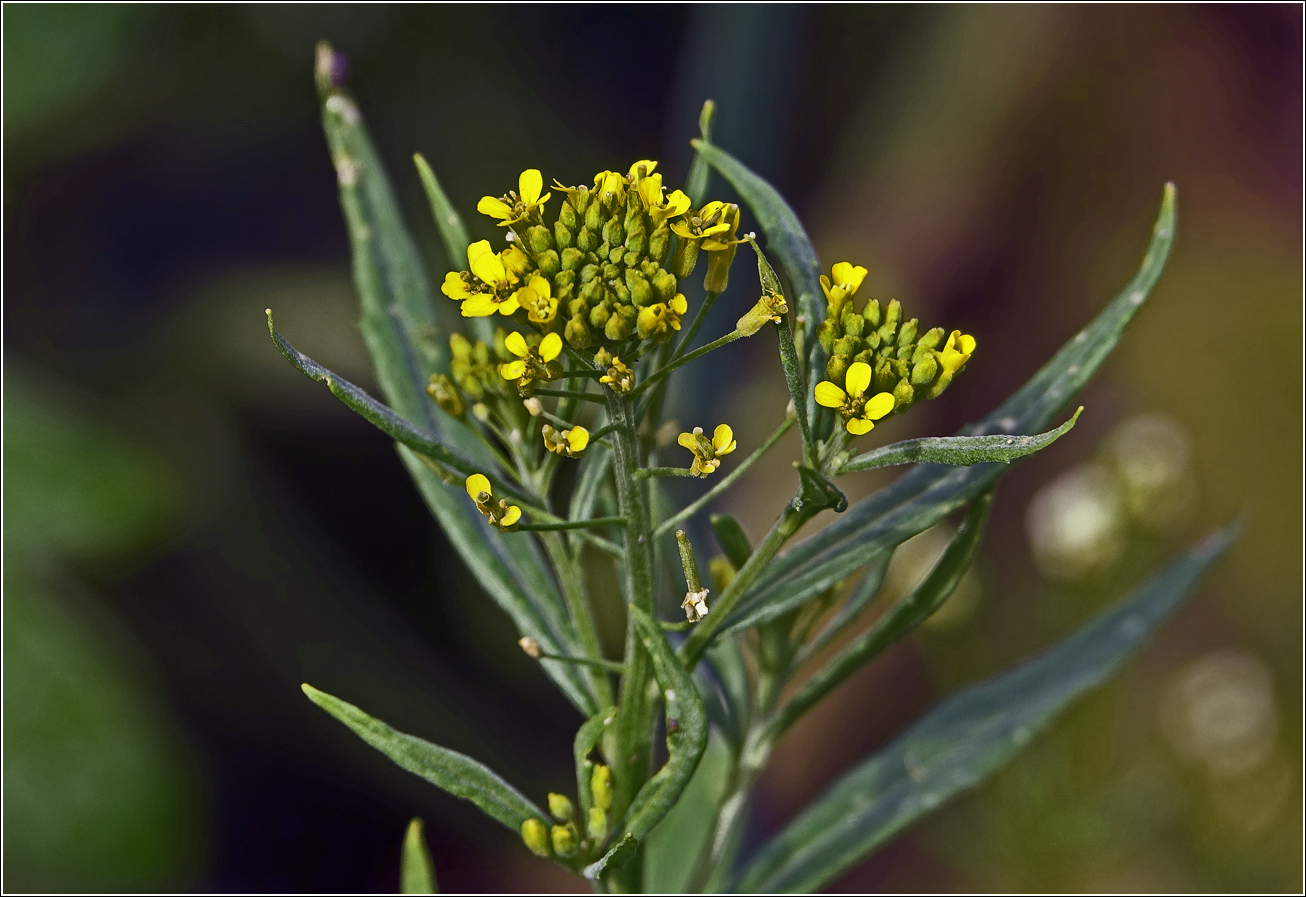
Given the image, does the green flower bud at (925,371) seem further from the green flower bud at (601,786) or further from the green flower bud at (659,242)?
the green flower bud at (601,786)

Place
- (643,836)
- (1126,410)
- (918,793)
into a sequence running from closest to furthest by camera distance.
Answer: (643,836) → (918,793) → (1126,410)

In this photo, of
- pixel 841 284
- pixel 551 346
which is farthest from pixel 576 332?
pixel 841 284

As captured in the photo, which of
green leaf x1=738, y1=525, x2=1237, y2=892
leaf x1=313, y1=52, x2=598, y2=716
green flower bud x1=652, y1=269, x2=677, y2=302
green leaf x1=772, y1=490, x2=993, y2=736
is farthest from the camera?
green leaf x1=738, y1=525, x2=1237, y2=892

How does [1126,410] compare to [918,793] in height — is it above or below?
above

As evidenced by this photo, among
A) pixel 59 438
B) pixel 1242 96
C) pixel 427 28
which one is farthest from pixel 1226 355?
pixel 59 438

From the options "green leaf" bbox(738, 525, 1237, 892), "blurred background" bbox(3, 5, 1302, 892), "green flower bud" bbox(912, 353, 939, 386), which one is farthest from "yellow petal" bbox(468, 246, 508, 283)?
"blurred background" bbox(3, 5, 1302, 892)

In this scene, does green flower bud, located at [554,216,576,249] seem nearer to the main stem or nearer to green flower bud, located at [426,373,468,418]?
the main stem

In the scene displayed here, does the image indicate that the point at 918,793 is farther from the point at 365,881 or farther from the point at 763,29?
the point at 763,29

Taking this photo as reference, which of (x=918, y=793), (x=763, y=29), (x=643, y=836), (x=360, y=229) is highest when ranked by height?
(x=763, y=29)
